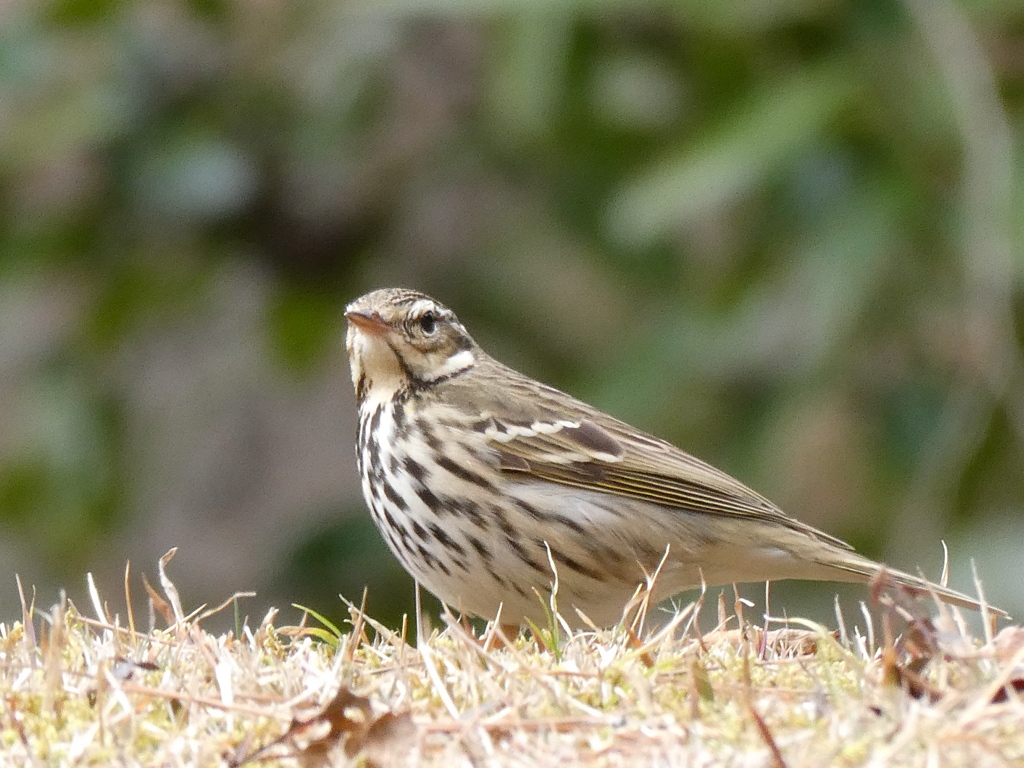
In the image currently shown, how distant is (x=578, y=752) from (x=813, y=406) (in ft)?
13.2

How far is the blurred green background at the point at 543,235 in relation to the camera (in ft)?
18.9

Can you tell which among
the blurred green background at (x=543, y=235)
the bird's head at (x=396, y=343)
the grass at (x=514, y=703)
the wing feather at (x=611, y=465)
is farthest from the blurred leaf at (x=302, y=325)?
the grass at (x=514, y=703)

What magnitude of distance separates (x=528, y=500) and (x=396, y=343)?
743 mm

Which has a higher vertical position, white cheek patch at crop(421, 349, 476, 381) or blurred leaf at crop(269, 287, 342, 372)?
white cheek patch at crop(421, 349, 476, 381)

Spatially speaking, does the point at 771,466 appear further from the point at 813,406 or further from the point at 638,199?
the point at 638,199

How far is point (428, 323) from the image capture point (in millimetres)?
5188

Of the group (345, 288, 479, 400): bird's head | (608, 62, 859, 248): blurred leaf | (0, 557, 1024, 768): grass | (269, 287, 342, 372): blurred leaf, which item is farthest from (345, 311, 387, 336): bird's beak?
(0, 557, 1024, 768): grass

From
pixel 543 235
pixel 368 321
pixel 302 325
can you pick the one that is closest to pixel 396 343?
pixel 368 321

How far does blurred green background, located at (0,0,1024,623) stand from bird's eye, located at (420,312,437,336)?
2.72ft

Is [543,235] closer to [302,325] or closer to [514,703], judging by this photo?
[302,325]

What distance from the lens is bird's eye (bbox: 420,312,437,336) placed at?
5164 millimetres

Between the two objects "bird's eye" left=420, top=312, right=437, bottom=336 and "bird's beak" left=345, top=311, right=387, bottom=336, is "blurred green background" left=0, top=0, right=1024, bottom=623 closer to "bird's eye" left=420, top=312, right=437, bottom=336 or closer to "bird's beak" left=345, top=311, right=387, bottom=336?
"bird's eye" left=420, top=312, right=437, bottom=336

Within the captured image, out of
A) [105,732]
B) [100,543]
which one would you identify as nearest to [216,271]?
[100,543]

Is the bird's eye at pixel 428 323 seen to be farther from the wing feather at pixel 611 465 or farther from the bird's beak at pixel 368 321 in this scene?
the wing feather at pixel 611 465
